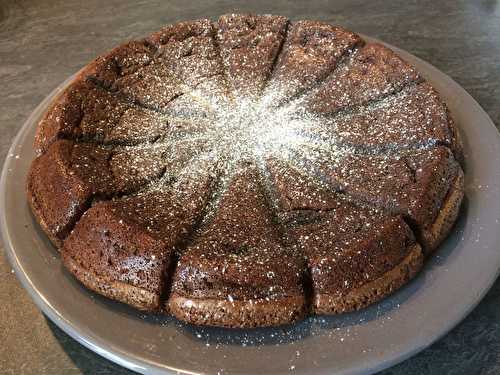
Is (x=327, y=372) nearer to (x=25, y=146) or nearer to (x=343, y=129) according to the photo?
(x=343, y=129)

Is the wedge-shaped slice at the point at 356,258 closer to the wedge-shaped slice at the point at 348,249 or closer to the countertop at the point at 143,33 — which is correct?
the wedge-shaped slice at the point at 348,249

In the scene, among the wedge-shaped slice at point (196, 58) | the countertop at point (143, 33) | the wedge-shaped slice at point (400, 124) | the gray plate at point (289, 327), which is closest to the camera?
the gray plate at point (289, 327)

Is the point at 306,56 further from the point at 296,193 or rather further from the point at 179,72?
the point at 296,193

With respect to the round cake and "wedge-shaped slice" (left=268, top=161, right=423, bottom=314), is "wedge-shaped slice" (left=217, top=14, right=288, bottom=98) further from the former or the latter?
"wedge-shaped slice" (left=268, top=161, right=423, bottom=314)

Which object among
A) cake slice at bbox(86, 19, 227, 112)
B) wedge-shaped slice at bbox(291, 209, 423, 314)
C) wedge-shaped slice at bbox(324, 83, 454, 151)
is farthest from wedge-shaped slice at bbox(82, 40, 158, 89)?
wedge-shaped slice at bbox(291, 209, 423, 314)

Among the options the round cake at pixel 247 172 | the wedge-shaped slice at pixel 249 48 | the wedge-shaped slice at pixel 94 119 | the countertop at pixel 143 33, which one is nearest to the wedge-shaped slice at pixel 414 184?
the round cake at pixel 247 172
